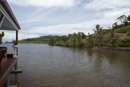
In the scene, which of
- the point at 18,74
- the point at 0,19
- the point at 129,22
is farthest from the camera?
the point at 129,22

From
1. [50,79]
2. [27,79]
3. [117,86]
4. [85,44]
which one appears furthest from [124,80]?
[85,44]

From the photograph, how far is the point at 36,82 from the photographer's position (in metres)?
27.7

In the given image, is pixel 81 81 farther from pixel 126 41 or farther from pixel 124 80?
pixel 126 41

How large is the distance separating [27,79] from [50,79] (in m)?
2.78

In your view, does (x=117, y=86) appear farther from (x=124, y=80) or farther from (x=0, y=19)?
(x=0, y=19)

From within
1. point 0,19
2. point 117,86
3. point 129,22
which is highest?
point 129,22

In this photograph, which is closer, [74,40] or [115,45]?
[115,45]

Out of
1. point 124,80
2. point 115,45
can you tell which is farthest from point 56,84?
point 115,45

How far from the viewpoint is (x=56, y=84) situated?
26.6 m

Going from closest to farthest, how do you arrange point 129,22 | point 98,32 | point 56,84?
point 56,84 → point 98,32 → point 129,22

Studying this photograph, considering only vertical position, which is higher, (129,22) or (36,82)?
(129,22)

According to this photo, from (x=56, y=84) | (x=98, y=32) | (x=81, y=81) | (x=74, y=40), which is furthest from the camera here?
(x=74, y=40)

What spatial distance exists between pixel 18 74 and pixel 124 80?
44.6 feet

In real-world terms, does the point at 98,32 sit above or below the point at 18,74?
above
